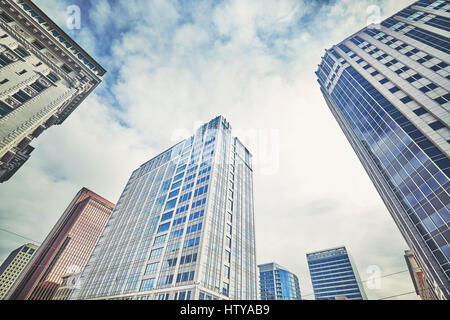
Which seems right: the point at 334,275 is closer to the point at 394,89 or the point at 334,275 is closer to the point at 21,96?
the point at 394,89

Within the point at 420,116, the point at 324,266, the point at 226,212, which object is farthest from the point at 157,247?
the point at 324,266

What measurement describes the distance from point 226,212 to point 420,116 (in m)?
47.8

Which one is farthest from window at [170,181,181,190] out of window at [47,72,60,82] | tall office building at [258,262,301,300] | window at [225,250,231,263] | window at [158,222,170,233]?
tall office building at [258,262,301,300]

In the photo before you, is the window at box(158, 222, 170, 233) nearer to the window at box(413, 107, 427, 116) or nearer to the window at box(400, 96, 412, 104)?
the window at box(413, 107, 427, 116)

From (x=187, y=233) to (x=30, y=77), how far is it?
1777 inches

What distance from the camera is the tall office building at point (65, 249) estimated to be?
123 m

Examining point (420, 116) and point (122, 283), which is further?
point (122, 283)

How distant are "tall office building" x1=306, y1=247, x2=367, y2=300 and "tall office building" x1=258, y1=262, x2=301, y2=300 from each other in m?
21.2

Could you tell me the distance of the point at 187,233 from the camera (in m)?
52.4

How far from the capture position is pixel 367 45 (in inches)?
2402

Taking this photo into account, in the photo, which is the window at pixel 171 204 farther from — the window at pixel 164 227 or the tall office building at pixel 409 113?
the tall office building at pixel 409 113

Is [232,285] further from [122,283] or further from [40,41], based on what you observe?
[40,41]

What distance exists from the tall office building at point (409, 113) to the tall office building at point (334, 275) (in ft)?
376

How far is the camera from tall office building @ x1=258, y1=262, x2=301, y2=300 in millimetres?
157875
